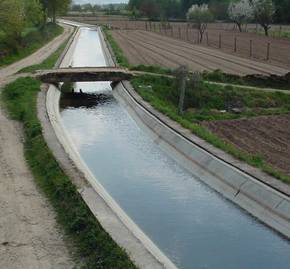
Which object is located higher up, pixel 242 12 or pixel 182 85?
pixel 242 12

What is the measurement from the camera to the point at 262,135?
24500 mm

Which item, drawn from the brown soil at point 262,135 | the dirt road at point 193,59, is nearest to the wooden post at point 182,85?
the brown soil at point 262,135

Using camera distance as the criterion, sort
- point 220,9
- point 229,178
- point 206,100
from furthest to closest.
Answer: point 220,9 → point 206,100 → point 229,178

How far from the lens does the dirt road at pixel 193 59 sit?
140ft

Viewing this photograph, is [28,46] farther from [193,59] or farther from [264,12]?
[264,12]

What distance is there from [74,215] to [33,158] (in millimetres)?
5714

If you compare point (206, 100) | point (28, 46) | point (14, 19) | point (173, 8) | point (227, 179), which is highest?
point (14, 19)

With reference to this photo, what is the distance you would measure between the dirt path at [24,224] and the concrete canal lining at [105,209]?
116cm

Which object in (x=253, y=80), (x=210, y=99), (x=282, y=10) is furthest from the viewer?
(x=282, y=10)

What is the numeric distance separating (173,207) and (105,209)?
2967 mm

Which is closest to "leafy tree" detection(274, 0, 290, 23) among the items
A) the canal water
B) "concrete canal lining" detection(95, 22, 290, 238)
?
"concrete canal lining" detection(95, 22, 290, 238)

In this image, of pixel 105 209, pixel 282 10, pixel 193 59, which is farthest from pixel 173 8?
pixel 105 209

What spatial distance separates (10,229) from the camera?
13477mm

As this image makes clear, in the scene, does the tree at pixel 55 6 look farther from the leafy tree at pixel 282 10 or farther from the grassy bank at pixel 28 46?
the leafy tree at pixel 282 10
